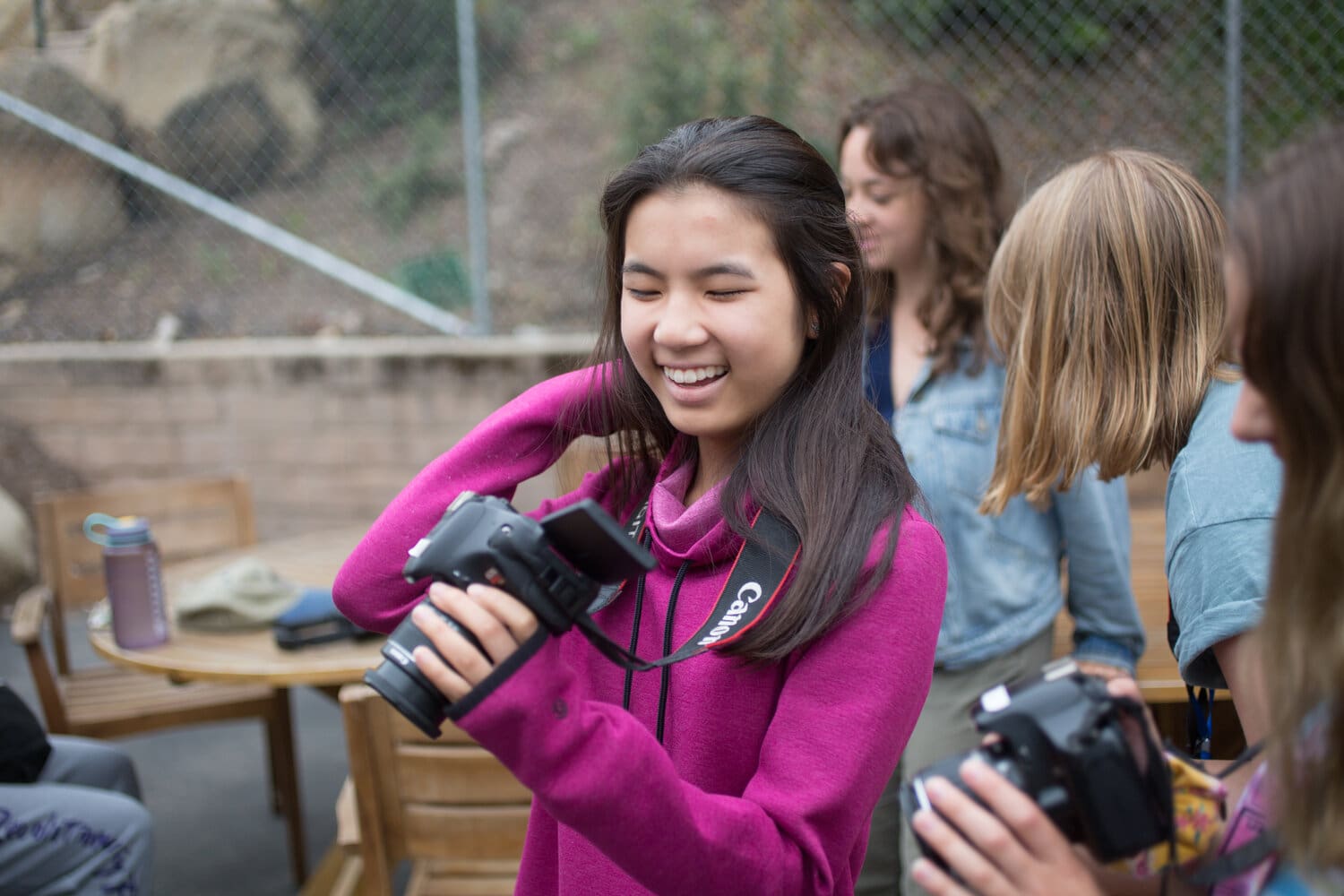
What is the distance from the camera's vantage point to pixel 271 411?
5730 mm

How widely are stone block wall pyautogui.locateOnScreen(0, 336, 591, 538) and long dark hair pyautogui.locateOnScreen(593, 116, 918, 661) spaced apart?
12.0 ft

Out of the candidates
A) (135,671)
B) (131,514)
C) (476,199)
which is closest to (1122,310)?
(135,671)

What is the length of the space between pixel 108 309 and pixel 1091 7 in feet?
19.5

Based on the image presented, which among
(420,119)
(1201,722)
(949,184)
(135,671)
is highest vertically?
(420,119)

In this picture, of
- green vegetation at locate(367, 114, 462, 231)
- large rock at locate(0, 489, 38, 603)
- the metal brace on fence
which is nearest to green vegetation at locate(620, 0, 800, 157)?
green vegetation at locate(367, 114, 462, 231)

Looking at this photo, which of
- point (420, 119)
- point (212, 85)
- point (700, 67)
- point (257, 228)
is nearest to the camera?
point (257, 228)

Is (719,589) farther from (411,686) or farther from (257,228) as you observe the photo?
(257,228)

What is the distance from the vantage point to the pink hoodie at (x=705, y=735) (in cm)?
106

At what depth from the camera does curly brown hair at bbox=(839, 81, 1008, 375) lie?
243 cm

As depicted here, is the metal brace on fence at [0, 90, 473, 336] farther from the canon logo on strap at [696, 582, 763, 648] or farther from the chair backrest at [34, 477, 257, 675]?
the canon logo on strap at [696, 582, 763, 648]

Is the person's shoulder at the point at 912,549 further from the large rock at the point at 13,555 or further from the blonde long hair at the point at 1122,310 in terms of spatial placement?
the large rock at the point at 13,555

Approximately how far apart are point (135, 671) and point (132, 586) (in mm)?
749

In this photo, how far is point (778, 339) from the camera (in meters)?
1.35

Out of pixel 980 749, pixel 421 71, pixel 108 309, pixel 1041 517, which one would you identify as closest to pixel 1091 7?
pixel 421 71
